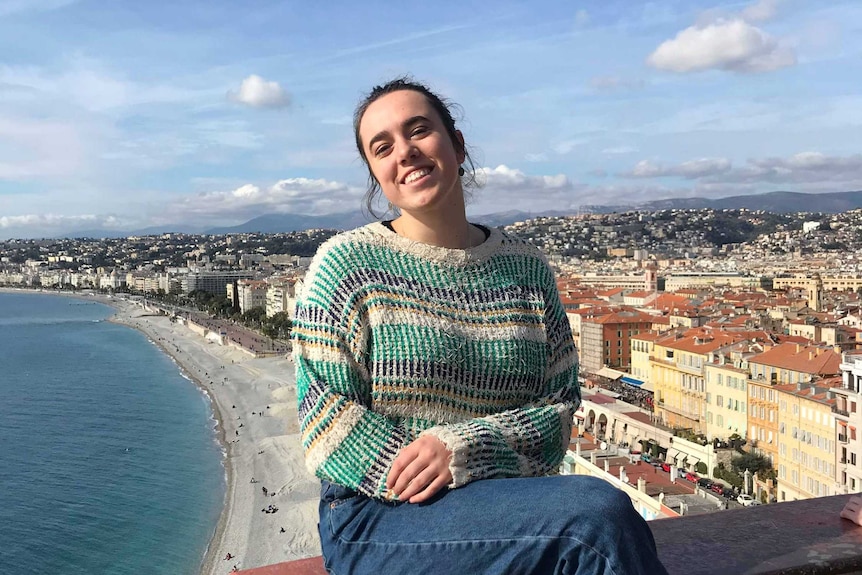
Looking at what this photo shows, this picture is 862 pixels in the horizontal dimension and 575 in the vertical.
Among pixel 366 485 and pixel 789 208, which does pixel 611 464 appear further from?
pixel 789 208

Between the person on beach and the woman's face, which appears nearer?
the person on beach

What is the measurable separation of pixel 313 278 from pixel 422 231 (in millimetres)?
196

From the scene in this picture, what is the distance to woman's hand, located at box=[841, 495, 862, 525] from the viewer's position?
1.52m

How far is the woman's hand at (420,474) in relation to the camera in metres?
1.12

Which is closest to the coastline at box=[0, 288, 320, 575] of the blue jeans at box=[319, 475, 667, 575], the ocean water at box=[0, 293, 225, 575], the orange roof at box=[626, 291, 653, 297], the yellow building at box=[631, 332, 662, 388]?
the ocean water at box=[0, 293, 225, 575]

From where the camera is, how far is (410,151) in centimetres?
134

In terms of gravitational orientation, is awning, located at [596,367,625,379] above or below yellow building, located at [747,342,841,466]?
below

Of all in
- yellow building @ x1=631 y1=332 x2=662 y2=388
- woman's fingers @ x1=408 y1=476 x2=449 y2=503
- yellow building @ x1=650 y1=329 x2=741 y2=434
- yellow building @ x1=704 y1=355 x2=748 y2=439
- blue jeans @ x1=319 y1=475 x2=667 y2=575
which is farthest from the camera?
yellow building @ x1=631 y1=332 x2=662 y2=388

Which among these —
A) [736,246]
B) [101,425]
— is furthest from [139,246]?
[101,425]

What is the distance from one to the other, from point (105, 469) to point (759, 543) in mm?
17687

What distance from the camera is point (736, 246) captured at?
92.8 metres

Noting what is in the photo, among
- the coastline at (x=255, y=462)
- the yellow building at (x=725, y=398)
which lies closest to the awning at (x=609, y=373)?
the yellow building at (x=725, y=398)

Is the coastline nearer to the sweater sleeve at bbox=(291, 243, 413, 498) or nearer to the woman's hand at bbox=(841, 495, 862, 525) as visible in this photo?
the woman's hand at bbox=(841, 495, 862, 525)

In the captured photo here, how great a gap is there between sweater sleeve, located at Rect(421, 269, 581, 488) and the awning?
77.7 feet
